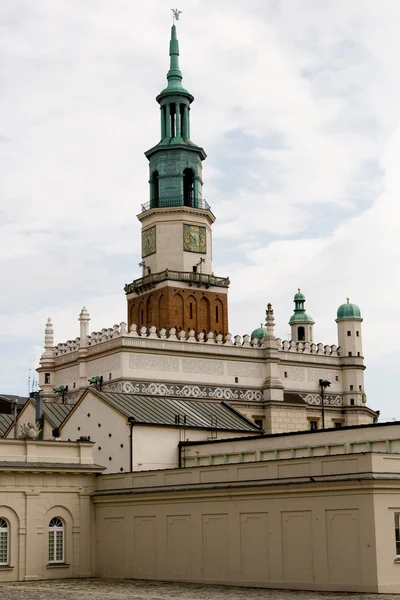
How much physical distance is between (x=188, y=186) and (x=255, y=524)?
61002 millimetres

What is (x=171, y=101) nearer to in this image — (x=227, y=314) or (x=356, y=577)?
(x=227, y=314)

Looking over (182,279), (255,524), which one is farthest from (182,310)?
(255,524)

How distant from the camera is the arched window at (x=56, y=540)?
4662 cm

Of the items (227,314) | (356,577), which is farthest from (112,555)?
(227,314)

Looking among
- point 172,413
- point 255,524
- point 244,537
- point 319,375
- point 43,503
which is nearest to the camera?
point 255,524

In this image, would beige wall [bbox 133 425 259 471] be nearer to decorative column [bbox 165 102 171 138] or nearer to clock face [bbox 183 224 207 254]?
clock face [bbox 183 224 207 254]

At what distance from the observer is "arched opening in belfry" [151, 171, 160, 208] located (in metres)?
97.3

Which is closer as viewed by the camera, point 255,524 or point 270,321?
point 255,524

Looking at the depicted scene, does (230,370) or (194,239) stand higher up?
(194,239)

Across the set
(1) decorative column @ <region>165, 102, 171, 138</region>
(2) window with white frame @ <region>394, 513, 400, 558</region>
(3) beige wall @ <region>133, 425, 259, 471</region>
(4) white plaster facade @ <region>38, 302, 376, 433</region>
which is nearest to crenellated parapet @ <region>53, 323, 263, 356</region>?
(4) white plaster facade @ <region>38, 302, 376, 433</region>

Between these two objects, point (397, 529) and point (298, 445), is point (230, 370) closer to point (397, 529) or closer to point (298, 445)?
point (298, 445)

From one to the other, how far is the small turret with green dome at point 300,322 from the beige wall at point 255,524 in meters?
81.6

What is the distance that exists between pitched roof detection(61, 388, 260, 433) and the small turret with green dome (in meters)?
64.9

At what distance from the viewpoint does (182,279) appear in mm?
93562
